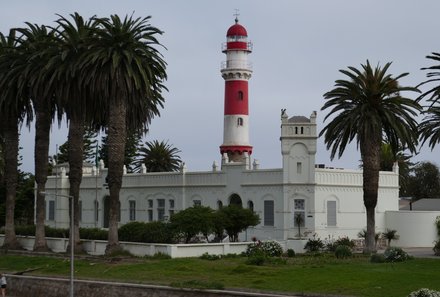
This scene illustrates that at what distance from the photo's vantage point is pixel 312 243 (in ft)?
176

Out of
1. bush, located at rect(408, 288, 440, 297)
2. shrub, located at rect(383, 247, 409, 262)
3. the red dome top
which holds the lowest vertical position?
bush, located at rect(408, 288, 440, 297)

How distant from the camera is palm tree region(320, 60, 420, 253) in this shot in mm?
50531

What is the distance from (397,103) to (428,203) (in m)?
31.0

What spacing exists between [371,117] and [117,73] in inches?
635

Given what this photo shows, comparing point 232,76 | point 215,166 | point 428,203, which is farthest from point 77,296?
point 428,203

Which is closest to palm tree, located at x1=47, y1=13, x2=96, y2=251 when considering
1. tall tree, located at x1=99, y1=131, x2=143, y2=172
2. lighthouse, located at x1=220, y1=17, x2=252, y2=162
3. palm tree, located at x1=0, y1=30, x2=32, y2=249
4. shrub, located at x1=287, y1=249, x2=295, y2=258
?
palm tree, located at x1=0, y1=30, x2=32, y2=249

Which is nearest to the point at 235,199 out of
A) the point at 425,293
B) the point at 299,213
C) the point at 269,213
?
the point at 269,213

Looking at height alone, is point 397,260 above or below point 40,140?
below

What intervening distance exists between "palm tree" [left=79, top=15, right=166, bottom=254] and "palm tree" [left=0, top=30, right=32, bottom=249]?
8.10 m

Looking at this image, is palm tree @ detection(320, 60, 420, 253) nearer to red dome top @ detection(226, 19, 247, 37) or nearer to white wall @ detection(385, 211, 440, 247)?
white wall @ detection(385, 211, 440, 247)

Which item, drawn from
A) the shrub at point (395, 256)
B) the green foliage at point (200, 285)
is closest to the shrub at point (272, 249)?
the shrub at point (395, 256)

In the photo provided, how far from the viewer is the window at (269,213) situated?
6284 centimetres

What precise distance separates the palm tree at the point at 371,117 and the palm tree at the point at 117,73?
1200 cm

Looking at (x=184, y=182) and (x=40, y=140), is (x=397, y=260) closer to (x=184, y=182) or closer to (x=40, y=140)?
(x=40, y=140)
